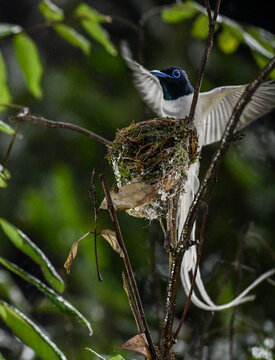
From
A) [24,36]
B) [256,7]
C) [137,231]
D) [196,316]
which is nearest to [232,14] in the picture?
[256,7]

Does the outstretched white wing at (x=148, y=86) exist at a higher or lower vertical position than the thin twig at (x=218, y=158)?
→ higher

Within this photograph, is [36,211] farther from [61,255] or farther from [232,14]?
[232,14]

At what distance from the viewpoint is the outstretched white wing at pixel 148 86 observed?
1328 mm

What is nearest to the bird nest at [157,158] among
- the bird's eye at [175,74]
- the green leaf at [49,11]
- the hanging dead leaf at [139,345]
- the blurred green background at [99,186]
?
the bird's eye at [175,74]

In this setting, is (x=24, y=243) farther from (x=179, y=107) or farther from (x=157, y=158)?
(x=179, y=107)

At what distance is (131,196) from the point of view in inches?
35.2

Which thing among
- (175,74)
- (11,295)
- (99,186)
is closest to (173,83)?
(175,74)

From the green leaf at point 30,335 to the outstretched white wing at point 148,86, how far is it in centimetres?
67

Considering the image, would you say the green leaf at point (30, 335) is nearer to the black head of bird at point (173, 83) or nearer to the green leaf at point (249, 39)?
the black head of bird at point (173, 83)

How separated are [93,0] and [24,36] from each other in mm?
1154

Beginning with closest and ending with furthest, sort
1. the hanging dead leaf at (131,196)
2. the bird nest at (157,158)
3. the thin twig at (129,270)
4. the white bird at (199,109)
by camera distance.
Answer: the thin twig at (129,270)
the hanging dead leaf at (131,196)
the bird nest at (157,158)
the white bird at (199,109)

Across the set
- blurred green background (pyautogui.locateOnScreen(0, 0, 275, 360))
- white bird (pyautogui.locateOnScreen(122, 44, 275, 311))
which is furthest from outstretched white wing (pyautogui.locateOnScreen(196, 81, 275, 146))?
blurred green background (pyautogui.locateOnScreen(0, 0, 275, 360))

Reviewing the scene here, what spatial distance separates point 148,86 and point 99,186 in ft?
2.03

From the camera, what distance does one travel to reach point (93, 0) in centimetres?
233
